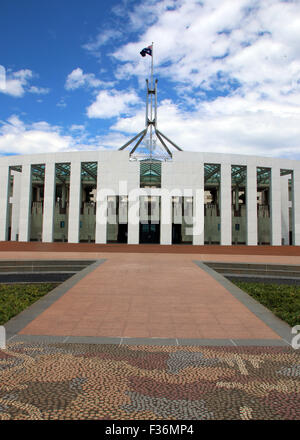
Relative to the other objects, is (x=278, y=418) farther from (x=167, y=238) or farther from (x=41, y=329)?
(x=167, y=238)

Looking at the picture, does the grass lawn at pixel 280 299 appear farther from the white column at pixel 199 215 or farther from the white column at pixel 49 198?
the white column at pixel 49 198

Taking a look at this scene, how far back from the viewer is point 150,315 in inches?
267

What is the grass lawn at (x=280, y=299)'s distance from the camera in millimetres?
6737

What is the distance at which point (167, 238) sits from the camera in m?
30.5

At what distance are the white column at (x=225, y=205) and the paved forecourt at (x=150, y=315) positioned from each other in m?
21.5

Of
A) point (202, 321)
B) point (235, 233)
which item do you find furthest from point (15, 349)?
point (235, 233)

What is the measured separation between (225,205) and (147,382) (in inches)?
1154

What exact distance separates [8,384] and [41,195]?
46374mm

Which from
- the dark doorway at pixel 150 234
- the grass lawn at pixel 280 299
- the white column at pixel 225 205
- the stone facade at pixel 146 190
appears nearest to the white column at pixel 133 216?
the stone facade at pixel 146 190

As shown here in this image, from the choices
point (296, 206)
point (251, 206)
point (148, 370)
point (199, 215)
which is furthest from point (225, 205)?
point (148, 370)

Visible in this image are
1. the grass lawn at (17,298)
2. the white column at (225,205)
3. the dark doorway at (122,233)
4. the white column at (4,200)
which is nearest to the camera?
the grass lawn at (17,298)

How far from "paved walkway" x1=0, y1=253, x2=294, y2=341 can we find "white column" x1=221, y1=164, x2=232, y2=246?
21.3 metres

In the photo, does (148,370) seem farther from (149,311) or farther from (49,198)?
(49,198)

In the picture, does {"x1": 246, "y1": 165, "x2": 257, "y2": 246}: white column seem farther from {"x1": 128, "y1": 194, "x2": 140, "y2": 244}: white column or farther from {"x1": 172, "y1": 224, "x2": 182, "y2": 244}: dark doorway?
{"x1": 172, "y1": 224, "x2": 182, "y2": 244}: dark doorway
